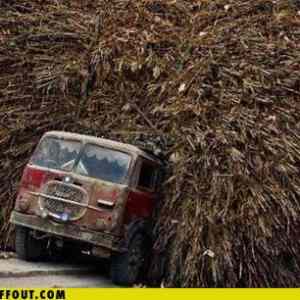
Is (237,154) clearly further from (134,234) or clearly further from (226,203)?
(134,234)

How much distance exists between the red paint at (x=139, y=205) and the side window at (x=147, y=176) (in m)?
0.15

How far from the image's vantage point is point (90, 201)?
10.9m

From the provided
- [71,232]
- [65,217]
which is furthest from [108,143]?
[71,232]

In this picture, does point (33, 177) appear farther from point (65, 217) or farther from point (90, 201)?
point (90, 201)

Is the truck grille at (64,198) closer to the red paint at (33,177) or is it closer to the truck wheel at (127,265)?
the red paint at (33,177)

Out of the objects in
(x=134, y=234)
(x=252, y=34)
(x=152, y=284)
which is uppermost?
(x=252, y=34)

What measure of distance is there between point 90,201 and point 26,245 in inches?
59.1

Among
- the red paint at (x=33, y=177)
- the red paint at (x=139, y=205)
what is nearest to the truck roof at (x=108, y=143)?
the red paint at (x=139, y=205)

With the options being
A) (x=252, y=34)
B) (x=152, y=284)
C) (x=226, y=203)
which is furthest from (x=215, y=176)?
(x=252, y=34)

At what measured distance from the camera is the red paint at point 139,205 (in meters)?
11.1

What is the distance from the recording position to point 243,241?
11086 millimetres

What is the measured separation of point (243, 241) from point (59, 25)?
6089 mm

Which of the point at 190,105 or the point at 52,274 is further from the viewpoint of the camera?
the point at 190,105

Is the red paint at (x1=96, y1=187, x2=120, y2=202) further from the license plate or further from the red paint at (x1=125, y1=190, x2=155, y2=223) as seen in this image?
the license plate
